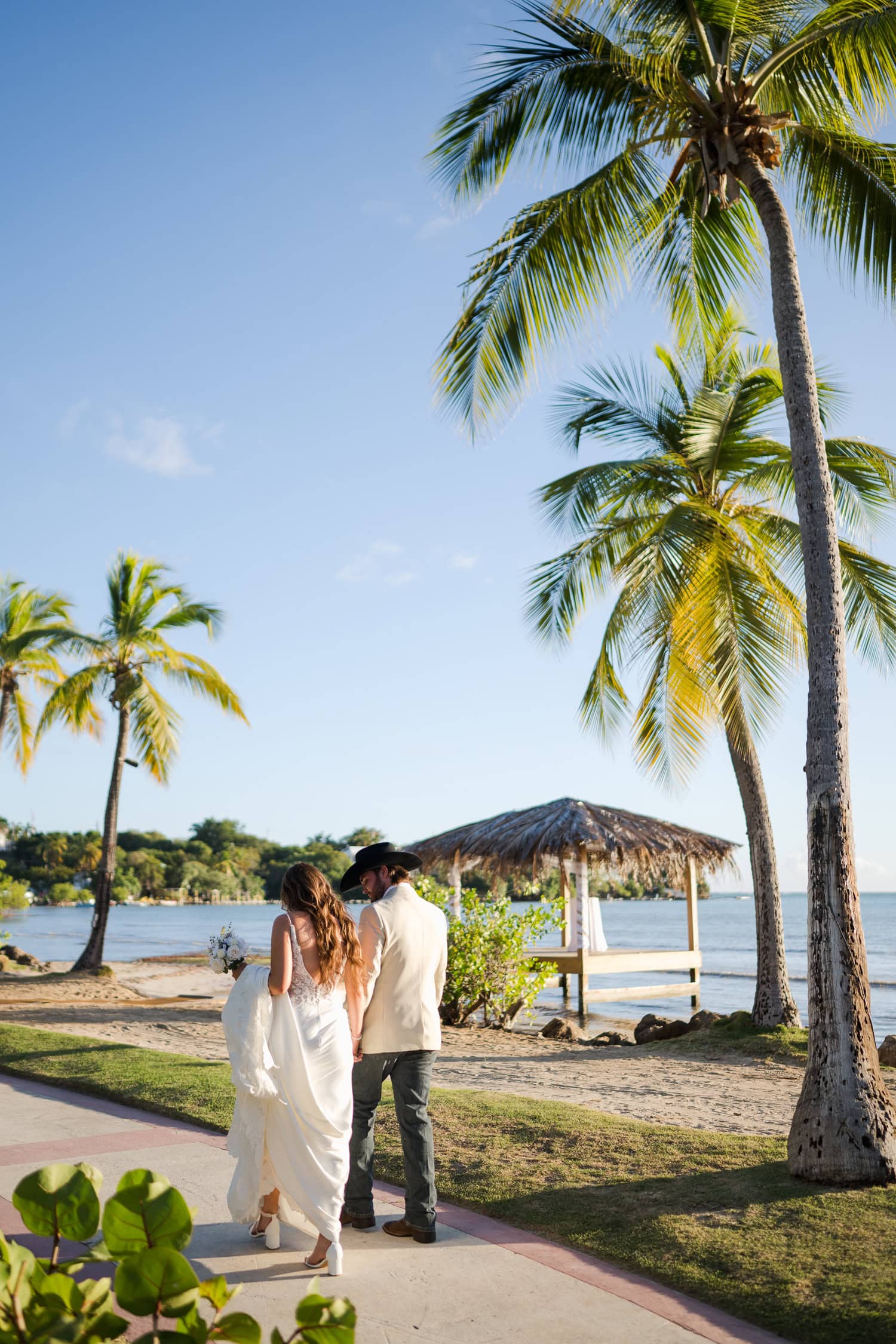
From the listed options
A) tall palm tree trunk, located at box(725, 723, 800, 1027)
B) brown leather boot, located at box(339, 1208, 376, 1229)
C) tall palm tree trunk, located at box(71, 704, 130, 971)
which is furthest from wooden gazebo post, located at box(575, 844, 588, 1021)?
brown leather boot, located at box(339, 1208, 376, 1229)

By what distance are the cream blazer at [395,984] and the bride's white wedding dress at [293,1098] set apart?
0.59 feet

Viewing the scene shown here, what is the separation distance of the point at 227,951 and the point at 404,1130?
1163 mm

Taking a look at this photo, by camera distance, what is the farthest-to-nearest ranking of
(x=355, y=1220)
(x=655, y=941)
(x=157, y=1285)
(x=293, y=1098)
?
(x=655, y=941)
(x=355, y=1220)
(x=293, y=1098)
(x=157, y=1285)

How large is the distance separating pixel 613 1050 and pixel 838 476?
7559 millimetres

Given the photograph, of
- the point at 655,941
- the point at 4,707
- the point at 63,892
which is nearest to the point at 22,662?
the point at 4,707

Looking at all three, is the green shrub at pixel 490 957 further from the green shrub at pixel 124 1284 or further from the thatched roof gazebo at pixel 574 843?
the green shrub at pixel 124 1284

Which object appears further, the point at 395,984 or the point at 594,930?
the point at 594,930

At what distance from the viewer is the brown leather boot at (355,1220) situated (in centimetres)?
501

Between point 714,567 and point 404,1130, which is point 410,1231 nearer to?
point 404,1130

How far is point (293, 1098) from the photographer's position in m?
4.60

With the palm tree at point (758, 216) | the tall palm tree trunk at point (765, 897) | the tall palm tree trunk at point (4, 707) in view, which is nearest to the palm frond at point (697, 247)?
the palm tree at point (758, 216)

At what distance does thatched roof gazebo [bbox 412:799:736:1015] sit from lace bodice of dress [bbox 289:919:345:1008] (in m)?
12.9

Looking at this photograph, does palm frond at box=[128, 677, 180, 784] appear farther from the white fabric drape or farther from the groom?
the groom

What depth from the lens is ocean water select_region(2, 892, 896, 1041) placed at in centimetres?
2847
